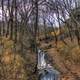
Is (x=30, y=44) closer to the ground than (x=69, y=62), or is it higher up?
higher up

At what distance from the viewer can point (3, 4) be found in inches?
1220

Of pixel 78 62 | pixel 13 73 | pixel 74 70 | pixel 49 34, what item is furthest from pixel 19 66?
pixel 49 34

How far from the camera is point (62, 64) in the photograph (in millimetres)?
25969

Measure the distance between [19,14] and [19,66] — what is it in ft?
49.7

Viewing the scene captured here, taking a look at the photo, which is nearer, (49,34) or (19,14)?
(19,14)

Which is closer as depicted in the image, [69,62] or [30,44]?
[69,62]

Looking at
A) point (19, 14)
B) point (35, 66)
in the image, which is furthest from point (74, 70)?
point (19, 14)

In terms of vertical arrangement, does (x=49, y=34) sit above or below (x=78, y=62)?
above

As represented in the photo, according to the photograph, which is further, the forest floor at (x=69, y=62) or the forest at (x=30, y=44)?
the forest floor at (x=69, y=62)

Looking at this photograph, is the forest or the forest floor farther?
the forest floor

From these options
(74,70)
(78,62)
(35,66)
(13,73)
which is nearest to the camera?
(13,73)

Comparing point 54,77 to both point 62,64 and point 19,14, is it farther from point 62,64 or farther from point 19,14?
point 19,14

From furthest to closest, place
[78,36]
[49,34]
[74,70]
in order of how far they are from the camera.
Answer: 1. [49,34]
2. [78,36]
3. [74,70]

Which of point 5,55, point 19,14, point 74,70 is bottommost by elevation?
point 74,70
